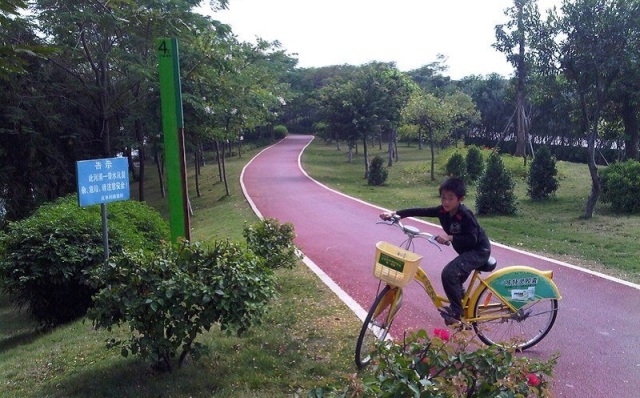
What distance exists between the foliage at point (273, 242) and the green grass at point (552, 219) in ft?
14.0

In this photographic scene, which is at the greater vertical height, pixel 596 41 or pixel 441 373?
pixel 596 41

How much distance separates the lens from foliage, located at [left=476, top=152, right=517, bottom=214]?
14.3 meters

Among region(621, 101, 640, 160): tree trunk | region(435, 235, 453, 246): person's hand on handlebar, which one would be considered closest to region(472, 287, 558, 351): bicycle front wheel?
region(435, 235, 453, 246): person's hand on handlebar

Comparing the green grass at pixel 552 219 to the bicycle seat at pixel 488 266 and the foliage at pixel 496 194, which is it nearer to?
the foliage at pixel 496 194

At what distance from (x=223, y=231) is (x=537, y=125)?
100 feet

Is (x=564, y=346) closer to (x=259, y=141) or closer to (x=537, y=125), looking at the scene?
(x=537, y=125)

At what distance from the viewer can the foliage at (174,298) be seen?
4008mm

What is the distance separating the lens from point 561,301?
644cm

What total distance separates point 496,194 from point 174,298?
38.1 feet

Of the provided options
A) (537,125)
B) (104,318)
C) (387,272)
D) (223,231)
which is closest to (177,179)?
(104,318)

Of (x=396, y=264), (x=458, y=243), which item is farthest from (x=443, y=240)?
(x=396, y=264)

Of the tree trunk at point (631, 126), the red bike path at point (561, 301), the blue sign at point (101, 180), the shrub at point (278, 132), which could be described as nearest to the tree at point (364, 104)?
the tree trunk at point (631, 126)

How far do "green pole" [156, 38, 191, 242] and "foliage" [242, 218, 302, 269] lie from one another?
5.78 ft

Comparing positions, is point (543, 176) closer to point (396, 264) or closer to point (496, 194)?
point (496, 194)
